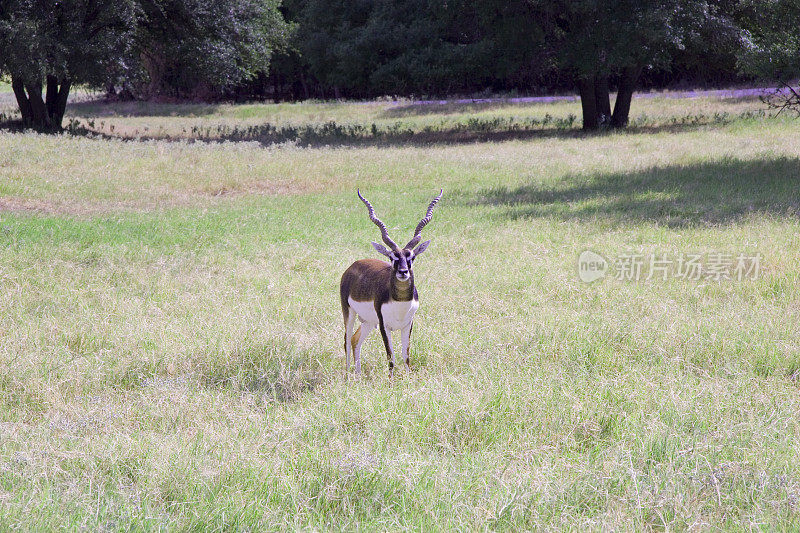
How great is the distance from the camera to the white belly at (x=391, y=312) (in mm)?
5758

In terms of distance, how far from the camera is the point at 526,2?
2767 cm

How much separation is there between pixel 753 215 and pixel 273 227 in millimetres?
7582

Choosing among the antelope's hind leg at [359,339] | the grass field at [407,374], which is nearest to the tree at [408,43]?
the grass field at [407,374]

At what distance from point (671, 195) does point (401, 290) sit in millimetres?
10169

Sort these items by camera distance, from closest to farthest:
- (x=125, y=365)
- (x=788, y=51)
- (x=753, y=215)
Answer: (x=125, y=365)
(x=753, y=215)
(x=788, y=51)

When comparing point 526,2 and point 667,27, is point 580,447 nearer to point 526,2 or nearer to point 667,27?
point 667,27

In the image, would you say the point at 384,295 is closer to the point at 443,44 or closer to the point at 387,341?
the point at 387,341

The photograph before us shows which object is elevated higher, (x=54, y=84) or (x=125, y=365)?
(x=54, y=84)

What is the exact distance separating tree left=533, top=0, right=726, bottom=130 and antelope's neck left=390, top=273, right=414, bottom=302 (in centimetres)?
2224

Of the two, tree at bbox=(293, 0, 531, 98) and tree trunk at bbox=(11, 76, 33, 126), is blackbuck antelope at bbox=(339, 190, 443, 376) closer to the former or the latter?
tree at bbox=(293, 0, 531, 98)

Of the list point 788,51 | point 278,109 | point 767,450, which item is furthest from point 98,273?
point 278,109

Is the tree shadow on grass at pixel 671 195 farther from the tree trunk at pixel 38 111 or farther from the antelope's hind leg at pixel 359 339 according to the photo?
the tree trunk at pixel 38 111

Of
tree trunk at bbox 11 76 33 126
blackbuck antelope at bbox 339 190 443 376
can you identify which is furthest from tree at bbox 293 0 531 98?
blackbuck antelope at bbox 339 190 443 376

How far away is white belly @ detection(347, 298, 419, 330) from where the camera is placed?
576 cm
